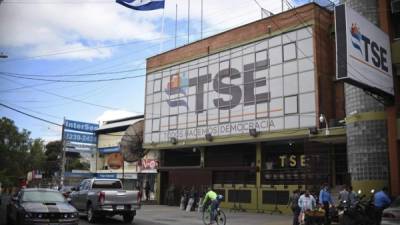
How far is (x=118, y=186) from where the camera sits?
938 inches

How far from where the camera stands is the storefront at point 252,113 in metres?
27.5

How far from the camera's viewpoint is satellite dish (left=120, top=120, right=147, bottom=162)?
42.2 metres

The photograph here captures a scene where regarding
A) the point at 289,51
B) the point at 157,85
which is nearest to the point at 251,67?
the point at 289,51

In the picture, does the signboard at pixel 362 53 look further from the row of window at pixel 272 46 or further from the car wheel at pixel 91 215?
the car wheel at pixel 91 215

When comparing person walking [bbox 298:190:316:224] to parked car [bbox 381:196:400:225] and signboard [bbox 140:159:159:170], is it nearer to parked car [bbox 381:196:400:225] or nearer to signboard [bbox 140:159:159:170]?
parked car [bbox 381:196:400:225]

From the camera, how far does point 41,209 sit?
1582 cm

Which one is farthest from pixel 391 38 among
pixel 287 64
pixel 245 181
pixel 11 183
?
pixel 11 183

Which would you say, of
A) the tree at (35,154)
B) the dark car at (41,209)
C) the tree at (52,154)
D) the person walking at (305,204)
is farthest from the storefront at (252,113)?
the tree at (52,154)

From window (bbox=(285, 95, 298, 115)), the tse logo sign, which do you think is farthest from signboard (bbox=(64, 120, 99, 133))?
the tse logo sign

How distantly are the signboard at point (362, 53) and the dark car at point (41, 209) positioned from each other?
10652 mm

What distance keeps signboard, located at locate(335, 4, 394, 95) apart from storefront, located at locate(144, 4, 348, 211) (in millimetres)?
5169

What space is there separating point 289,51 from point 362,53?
9.37m

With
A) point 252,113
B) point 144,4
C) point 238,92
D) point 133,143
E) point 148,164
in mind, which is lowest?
point 148,164

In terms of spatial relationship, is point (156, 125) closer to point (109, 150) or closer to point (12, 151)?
point (109, 150)
